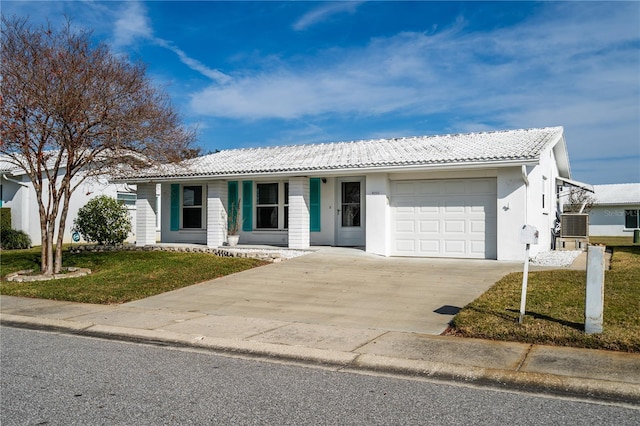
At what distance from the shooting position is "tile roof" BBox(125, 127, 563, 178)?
15750mm

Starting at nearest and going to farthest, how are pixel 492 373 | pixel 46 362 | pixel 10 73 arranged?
pixel 492 373, pixel 46 362, pixel 10 73

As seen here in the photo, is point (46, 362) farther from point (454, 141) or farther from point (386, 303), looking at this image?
point (454, 141)

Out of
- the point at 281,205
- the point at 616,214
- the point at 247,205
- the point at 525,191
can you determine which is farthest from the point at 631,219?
the point at 247,205

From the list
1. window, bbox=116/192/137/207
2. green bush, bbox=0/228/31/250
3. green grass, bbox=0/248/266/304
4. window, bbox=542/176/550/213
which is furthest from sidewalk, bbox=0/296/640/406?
window, bbox=116/192/137/207

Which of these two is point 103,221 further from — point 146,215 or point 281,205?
point 281,205

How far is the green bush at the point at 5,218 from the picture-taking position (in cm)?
2470

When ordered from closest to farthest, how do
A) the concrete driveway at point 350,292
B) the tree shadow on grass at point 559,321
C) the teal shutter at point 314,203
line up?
the tree shadow on grass at point 559,321 → the concrete driveway at point 350,292 → the teal shutter at point 314,203

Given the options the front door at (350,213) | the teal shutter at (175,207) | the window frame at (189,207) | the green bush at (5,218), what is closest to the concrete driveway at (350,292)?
the front door at (350,213)

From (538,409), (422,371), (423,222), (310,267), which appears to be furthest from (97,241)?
(538,409)

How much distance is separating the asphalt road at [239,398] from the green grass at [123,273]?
5012 millimetres

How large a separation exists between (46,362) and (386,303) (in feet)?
18.6

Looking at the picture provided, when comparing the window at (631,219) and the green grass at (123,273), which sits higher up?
the window at (631,219)

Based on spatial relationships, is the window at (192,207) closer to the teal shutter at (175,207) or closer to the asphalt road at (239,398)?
the teal shutter at (175,207)

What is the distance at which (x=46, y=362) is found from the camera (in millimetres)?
6836
